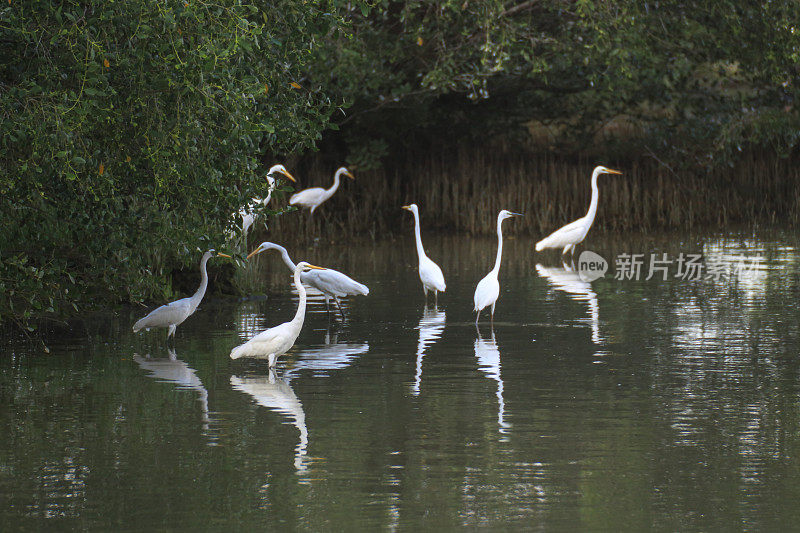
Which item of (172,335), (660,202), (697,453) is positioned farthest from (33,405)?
(660,202)

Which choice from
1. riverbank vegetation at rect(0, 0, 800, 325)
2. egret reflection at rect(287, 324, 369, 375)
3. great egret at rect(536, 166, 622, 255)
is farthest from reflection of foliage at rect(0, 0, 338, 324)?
great egret at rect(536, 166, 622, 255)

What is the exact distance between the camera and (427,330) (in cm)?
1331

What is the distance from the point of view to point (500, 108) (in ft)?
91.6

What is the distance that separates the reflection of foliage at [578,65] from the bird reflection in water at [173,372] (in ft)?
36.6

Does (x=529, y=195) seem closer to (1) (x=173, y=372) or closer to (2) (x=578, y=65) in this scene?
(2) (x=578, y=65)

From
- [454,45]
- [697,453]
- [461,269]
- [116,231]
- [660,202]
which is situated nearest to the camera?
[697,453]

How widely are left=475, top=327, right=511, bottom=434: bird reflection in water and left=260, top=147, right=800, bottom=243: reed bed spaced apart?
1277 cm

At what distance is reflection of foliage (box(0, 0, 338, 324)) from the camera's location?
29.2 ft

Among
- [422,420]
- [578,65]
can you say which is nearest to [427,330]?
[422,420]

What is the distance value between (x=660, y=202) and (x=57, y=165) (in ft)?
60.8

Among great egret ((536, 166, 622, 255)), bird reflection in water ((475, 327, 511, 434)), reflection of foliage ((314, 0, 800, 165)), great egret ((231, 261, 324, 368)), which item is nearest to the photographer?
bird reflection in water ((475, 327, 511, 434))

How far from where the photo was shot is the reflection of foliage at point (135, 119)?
889 cm

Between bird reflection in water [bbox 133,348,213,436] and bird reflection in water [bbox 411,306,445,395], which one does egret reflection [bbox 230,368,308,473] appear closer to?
bird reflection in water [bbox 133,348,213,436]

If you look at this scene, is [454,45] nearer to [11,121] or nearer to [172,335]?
[172,335]
